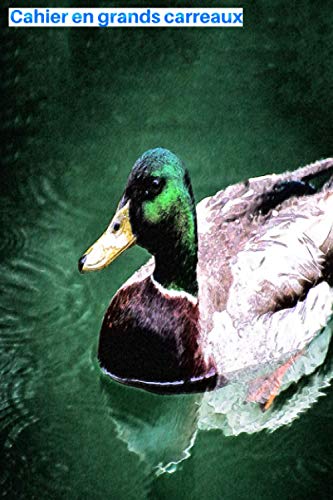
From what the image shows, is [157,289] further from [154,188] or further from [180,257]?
[154,188]

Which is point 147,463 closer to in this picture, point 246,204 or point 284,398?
point 284,398

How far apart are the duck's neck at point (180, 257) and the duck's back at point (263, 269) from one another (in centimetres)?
6

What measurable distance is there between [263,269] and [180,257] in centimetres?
25

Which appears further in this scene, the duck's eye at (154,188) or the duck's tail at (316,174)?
the duck's tail at (316,174)

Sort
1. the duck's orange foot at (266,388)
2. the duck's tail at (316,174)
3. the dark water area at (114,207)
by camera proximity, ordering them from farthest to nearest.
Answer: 1. the duck's tail at (316,174)
2. the duck's orange foot at (266,388)
3. the dark water area at (114,207)

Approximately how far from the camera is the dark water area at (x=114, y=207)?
286 cm

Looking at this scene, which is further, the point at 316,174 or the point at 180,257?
the point at 316,174

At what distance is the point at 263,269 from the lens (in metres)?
2.92

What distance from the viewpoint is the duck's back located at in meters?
2.88

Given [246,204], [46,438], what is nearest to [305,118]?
[246,204]

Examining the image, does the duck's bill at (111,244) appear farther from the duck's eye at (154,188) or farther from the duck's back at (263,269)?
the duck's back at (263,269)

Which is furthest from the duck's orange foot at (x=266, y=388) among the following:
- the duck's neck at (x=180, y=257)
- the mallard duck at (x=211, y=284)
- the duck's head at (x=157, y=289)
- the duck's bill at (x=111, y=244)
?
the duck's bill at (x=111, y=244)

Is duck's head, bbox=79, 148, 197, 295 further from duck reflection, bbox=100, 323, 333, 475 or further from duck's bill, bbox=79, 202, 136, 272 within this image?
duck reflection, bbox=100, 323, 333, 475

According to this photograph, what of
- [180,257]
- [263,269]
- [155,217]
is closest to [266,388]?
[263,269]
